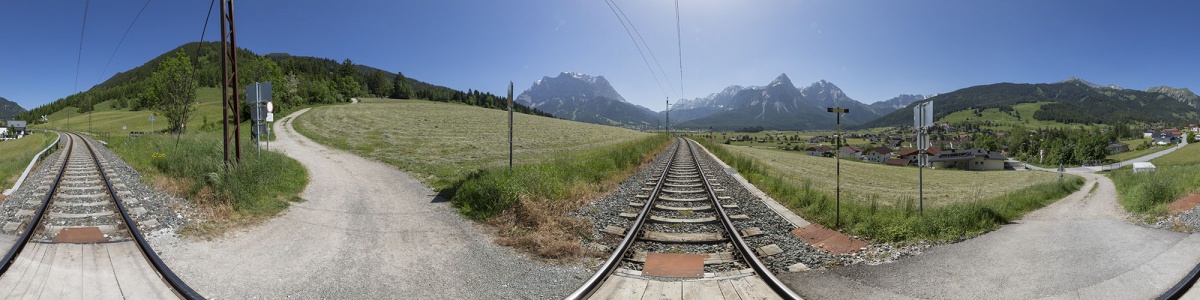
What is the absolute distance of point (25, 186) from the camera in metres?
11.3

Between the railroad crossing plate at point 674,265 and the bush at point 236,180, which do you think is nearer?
the railroad crossing plate at point 674,265

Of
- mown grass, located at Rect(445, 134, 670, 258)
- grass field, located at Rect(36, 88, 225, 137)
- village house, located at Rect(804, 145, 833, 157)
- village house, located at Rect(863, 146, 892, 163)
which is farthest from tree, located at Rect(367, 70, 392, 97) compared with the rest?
village house, located at Rect(863, 146, 892, 163)

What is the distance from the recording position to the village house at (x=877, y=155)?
12156 cm

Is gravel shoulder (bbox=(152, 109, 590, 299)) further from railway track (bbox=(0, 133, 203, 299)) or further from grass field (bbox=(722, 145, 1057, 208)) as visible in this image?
grass field (bbox=(722, 145, 1057, 208))

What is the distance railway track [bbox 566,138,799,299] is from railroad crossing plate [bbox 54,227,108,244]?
318 inches

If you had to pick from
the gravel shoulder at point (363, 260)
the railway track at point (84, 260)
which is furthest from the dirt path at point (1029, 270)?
the railway track at point (84, 260)

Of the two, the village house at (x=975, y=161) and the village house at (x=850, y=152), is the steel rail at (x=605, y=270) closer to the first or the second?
the village house at (x=975, y=161)

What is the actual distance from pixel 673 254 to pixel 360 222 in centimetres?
657

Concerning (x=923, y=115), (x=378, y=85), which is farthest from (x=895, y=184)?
(x=378, y=85)

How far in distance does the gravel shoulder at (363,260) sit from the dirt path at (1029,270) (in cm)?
343

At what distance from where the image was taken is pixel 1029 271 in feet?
17.0

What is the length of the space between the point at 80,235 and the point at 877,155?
487 ft

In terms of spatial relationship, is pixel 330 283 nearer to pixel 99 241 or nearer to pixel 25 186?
pixel 99 241

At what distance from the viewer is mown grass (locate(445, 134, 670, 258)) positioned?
22.8ft
